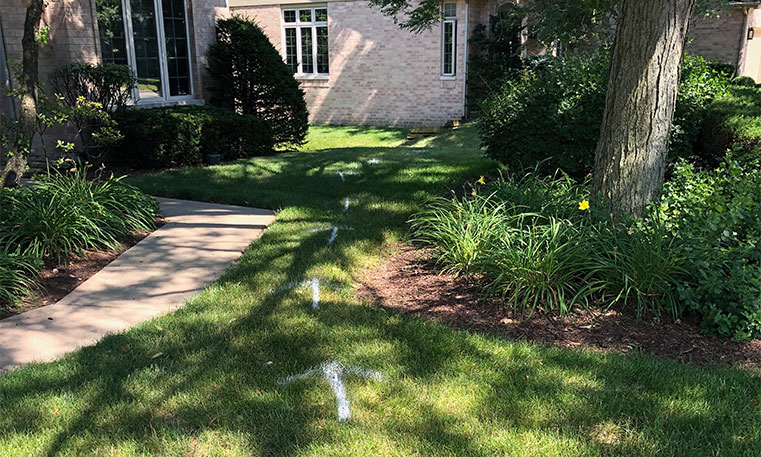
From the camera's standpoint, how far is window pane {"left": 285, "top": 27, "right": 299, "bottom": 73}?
67.6 feet

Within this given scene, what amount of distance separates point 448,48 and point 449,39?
0.90 ft

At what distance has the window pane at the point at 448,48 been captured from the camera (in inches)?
731

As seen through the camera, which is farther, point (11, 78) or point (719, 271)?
point (11, 78)

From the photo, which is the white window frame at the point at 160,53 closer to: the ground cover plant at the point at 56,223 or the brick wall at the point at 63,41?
the brick wall at the point at 63,41

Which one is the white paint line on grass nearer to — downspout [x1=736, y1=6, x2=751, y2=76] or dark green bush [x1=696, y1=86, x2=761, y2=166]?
dark green bush [x1=696, y1=86, x2=761, y2=166]

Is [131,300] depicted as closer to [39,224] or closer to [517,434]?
[39,224]

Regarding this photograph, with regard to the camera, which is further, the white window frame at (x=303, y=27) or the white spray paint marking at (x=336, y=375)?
the white window frame at (x=303, y=27)

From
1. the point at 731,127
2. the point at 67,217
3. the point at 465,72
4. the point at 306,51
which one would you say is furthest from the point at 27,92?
the point at 306,51

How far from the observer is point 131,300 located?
464 centimetres

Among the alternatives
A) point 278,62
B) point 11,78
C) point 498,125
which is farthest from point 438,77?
point 11,78

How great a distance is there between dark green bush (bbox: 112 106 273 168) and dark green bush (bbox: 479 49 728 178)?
523cm

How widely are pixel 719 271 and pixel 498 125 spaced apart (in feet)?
14.5

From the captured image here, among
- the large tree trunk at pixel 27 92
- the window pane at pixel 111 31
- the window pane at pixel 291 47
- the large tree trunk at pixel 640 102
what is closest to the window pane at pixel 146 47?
the window pane at pixel 111 31

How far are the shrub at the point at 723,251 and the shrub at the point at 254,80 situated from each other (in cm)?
979
